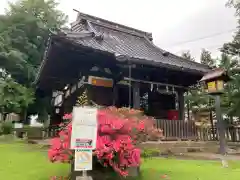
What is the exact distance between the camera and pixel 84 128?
3529 millimetres

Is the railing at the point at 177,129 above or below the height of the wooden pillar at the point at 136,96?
→ below

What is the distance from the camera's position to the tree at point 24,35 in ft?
52.7

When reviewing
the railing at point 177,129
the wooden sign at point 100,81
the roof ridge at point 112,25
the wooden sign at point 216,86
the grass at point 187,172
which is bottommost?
the grass at point 187,172

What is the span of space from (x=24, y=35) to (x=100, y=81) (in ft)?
35.2

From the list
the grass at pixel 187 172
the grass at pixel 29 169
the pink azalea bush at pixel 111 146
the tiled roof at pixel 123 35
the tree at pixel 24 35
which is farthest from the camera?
the tree at pixel 24 35

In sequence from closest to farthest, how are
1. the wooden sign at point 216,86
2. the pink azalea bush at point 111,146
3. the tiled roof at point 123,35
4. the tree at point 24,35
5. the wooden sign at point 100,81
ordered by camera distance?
the pink azalea bush at point 111,146 < the wooden sign at point 216,86 < the wooden sign at point 100,81 < the tiled roof at point 123,35 < the tree at point 24,35

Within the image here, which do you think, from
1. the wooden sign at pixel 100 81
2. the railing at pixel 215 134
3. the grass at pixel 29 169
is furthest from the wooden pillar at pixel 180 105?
the grass at pixel 29 169

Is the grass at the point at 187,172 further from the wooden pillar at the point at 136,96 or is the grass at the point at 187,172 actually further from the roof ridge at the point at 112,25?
the roof ridge at the point at 112,25

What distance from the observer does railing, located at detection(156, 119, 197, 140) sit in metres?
9.28

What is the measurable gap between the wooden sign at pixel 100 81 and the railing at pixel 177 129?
8.43 feet

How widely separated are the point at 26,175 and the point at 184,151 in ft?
19.7

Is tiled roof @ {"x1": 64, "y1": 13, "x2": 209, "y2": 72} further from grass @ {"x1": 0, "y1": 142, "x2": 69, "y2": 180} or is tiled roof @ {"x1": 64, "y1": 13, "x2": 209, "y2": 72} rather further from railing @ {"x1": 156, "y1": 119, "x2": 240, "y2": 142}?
grass @ {"x1": 0, "y1": 142, "x2": 69, "y2": 180}

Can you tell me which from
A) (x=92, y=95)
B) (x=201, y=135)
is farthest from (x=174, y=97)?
(x=92, y=95)

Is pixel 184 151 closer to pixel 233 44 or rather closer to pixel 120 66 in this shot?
pixel 120 66
